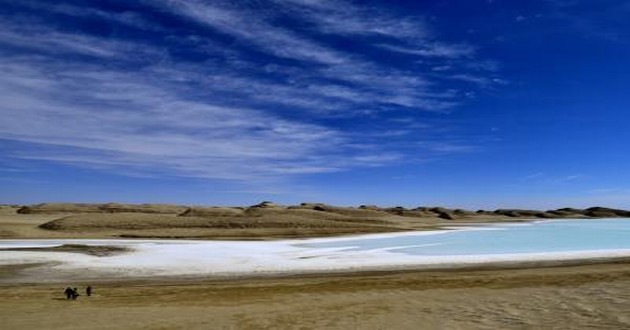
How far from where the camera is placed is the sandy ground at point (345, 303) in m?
13.7

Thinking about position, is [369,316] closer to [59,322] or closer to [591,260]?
[59,322]

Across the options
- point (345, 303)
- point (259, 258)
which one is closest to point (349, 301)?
point (345, 303)

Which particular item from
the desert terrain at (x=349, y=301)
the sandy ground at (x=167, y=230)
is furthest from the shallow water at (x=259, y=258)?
the sandy ground at (x=167, y=230)

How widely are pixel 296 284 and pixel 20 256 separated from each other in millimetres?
17074

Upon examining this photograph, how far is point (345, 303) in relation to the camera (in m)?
16.4

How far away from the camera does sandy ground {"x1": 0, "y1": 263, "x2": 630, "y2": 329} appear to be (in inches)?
541

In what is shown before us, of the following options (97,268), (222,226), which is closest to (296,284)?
(97,268)

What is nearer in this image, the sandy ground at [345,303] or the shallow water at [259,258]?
the sandy ground at [345,303]

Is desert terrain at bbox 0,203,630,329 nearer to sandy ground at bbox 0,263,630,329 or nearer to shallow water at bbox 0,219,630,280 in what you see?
sandy ground at bbox 0,263,630,329

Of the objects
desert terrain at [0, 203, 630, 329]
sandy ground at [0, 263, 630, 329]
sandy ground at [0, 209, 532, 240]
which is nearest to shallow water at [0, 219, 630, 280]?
desert terrain at [0, 203, 630, 329]

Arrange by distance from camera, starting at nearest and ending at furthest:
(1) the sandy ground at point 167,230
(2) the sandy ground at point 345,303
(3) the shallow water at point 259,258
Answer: (2) the sandy ground at point 345,303 → (3) the shallow water at point 259,258 → (1) the sandy ground at point 167,230

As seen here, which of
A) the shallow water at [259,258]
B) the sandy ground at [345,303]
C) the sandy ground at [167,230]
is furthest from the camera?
the sandy ground at [167,230]

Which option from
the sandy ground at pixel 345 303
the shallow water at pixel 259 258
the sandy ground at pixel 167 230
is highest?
the sandy ground at pixel 167 230

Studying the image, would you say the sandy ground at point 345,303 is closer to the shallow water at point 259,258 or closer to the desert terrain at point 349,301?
the desert terrain at point 349,301
